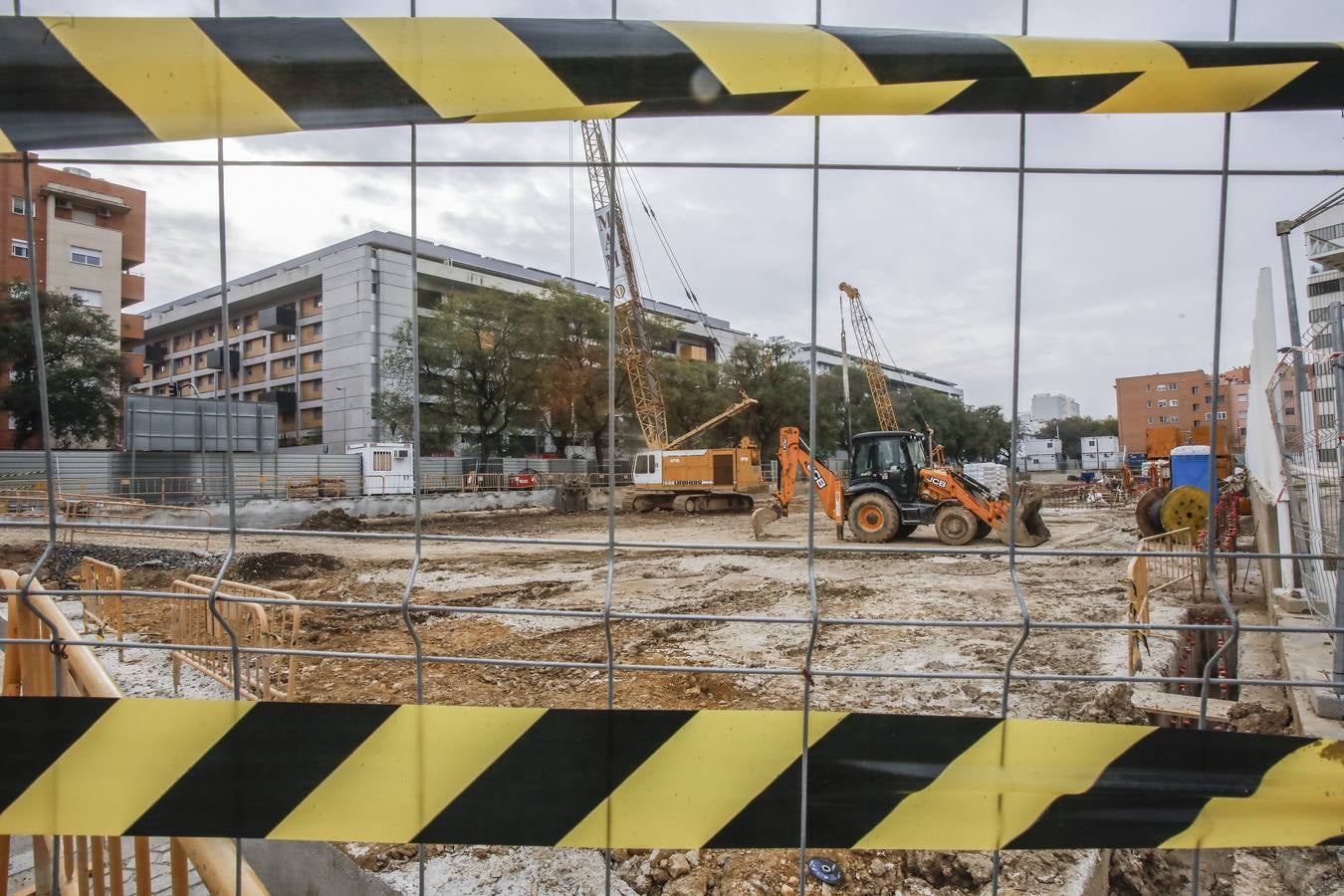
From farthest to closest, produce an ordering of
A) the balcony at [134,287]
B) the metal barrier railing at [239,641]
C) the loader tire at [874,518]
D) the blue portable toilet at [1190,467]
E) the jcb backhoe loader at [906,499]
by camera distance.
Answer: the loader tire at [874,518] → the jcb backhoe loader at [906,499] → the blue portable toilet at [1190,467] → the metal barrier railing at [239,641] → the balcony at [134,287]

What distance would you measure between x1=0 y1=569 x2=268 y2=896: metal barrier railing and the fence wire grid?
53 mm

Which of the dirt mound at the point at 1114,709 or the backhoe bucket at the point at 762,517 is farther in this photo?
the backhoe bucket at the point at 762,517

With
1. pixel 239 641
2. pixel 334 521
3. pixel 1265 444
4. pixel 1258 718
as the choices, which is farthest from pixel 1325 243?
pixel 334 521

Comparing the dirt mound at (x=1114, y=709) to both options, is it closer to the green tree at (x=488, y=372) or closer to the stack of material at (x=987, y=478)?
the stack of material at (x=987, y=478)

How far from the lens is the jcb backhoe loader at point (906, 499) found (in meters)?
14.5

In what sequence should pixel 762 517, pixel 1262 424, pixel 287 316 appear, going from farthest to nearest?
pixel 762 517 < pixel 1262 424 < pixel 287 316

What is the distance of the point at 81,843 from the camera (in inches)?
71.2

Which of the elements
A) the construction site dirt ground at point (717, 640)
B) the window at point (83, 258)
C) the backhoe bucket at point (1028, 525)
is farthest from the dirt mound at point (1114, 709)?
the backhoe bucket at point (1028, 525)

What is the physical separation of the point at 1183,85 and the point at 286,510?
25095 mm

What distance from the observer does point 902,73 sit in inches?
52.7

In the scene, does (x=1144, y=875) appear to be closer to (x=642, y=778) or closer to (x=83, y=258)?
(x=642, y=778)

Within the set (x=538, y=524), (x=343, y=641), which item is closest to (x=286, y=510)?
(x=538, y=524)

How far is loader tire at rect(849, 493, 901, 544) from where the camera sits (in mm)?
14836

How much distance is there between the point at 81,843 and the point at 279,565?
12411 millimetres
